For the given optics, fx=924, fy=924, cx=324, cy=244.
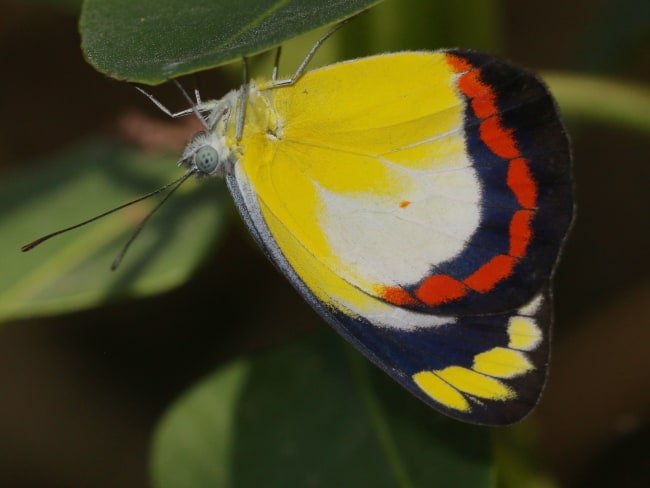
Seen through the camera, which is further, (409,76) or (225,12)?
(409,76)

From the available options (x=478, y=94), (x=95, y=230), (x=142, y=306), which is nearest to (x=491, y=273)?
(x=478, y=94)

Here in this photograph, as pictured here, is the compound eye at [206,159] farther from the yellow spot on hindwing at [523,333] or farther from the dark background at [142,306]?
the dark background at [142,306]

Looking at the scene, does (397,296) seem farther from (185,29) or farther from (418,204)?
(185,29)

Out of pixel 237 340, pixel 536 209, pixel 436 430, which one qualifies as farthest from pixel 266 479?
pixel 237 340

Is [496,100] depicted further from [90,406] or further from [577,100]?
[90,406]

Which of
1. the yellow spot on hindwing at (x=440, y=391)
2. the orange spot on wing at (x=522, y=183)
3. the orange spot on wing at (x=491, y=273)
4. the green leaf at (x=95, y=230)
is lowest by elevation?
Answer: the yellow spot on hindwing at (x=440, y=391)

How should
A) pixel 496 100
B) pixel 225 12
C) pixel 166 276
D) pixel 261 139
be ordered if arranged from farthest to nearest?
pixel 166 276
pixel 261 139
pixel 496 100
pixel 225 12

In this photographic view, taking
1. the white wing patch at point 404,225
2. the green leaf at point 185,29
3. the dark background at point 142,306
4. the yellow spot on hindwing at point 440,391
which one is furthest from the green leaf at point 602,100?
the dark background at point 142,306
